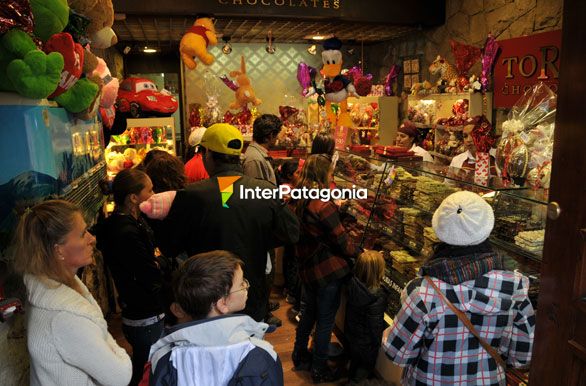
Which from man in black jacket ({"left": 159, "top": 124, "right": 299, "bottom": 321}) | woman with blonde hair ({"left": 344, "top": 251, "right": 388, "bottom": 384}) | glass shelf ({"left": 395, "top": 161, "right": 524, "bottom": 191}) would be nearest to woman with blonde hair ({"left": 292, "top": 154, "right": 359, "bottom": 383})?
woman with blonde hair ({"left": 344, "top": 251, "right": 388, "bottom": 384})

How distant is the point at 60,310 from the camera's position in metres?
1.44

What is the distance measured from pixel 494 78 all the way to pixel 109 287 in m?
4.92

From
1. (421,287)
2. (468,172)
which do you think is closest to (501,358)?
(421,287)

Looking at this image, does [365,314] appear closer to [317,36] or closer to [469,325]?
[469,325]

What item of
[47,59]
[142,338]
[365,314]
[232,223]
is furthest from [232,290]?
[365,314]

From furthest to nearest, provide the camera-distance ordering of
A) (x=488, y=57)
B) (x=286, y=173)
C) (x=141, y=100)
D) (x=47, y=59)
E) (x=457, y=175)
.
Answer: (x=141, y=100), (x=488, y=57), (x=286, y=173), (x=457, y=175), (x=47, y=59)

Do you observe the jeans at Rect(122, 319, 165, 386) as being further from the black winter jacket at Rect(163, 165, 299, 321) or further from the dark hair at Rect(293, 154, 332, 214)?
the dark hair at Rect(293, 154, 332, 214)

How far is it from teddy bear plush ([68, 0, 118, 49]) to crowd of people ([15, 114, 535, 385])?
2.90ft

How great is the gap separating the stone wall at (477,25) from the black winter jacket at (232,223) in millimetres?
4068

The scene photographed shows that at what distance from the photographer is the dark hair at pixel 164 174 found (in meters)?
3.22

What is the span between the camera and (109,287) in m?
4.09

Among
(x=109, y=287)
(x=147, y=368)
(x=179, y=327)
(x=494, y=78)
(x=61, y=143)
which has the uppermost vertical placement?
(x=494, y=78)

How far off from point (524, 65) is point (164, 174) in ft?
13.8

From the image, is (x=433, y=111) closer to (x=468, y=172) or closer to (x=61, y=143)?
(x=468, y=172)
